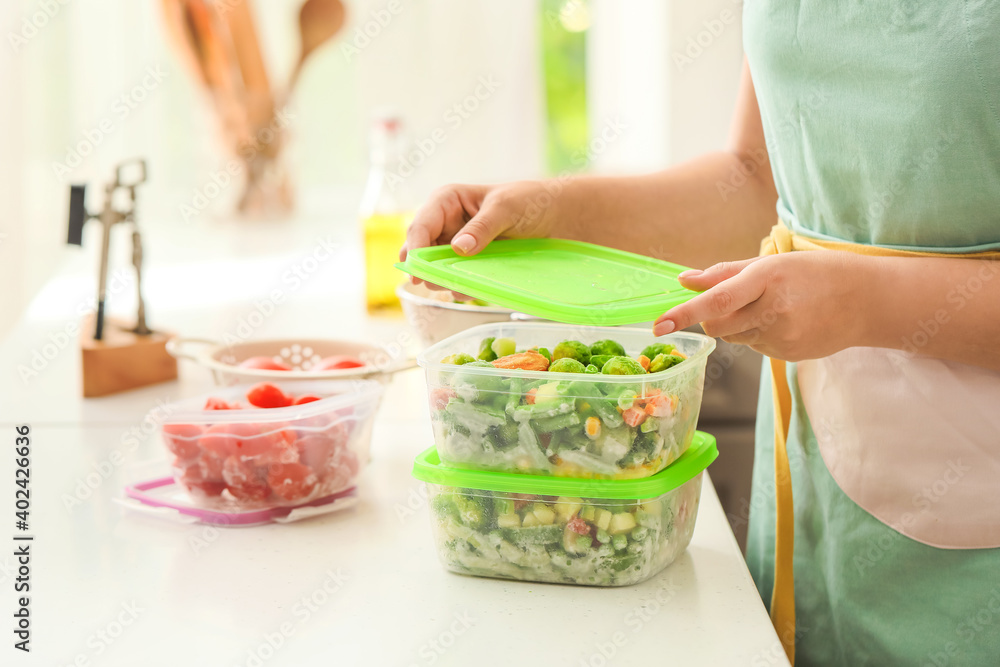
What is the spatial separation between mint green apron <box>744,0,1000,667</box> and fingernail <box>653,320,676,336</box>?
26 cm

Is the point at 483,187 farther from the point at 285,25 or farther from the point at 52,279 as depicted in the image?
the point at 285,25

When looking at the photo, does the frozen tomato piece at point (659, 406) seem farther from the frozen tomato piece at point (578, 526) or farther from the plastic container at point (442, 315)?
the plastic container at point (442, 315)

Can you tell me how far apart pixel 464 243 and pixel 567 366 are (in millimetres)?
160

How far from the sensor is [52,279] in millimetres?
1803

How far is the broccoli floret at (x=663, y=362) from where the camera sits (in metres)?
0.67

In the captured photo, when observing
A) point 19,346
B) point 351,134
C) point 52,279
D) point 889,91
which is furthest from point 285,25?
point 889,91

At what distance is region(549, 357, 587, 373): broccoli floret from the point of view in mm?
663

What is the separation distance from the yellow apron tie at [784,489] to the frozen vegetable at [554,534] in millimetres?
169

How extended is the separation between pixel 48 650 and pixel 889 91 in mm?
741

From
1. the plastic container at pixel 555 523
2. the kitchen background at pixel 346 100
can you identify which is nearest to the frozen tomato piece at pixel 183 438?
the plastic container at pixel 555 523

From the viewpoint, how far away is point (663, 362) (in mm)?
677

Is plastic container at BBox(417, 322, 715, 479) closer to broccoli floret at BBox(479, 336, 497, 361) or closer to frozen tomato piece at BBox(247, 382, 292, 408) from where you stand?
Answer: broccoli floret at BBox(479, 336, 497, 361)

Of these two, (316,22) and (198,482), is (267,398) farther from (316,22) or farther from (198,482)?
(316,22)

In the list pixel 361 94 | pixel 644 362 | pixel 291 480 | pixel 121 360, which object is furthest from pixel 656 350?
pixel 361 94
